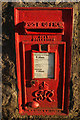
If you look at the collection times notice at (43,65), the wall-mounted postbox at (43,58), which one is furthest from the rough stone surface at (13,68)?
the collection times notice at (43,65)

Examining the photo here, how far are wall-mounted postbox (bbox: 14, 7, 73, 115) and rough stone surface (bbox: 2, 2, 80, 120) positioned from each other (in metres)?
0.05

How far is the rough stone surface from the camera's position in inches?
52.1

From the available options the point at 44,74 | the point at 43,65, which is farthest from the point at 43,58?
the point at 44,74

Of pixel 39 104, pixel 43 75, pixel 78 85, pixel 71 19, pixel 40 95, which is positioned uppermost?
pixel 71 19

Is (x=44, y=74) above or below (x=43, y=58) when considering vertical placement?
below

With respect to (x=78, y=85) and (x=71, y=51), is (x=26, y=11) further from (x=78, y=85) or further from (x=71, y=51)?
(x=78, y=85)

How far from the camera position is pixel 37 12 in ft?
4.34

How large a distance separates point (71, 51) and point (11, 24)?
74cm

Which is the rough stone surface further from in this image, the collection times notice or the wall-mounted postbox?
the collection times notice

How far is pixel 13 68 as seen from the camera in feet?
4.74

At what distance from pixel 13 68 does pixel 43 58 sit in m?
0.38

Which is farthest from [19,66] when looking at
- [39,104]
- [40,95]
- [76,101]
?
[76,101]

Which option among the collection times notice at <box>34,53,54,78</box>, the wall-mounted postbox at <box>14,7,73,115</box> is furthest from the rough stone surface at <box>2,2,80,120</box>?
the collection times notice at <box>34,53,54,78</box>

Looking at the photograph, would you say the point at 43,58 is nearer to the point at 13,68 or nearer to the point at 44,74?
the point at 44,74
